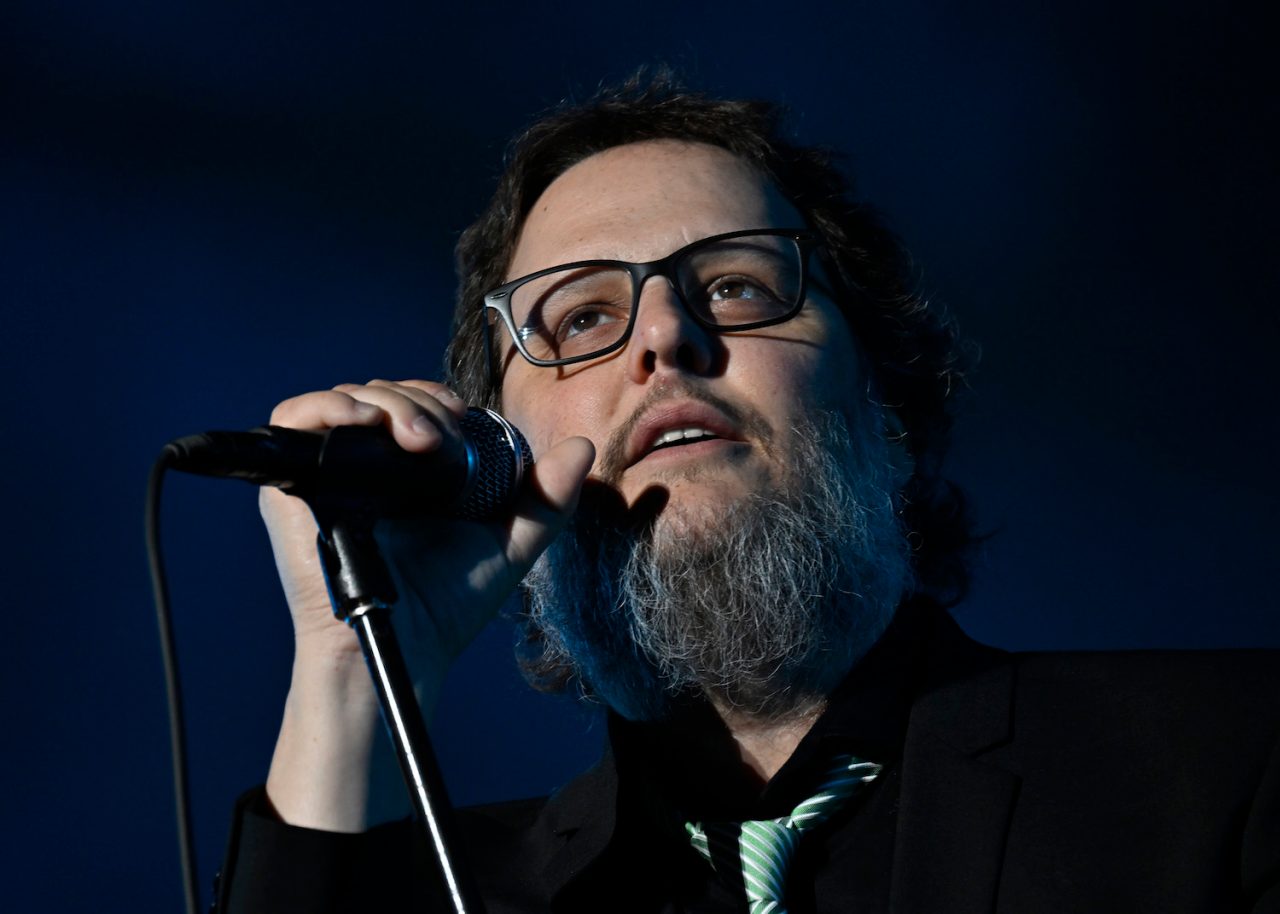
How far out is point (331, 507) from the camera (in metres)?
1.07

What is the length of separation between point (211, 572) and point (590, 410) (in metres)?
1.06

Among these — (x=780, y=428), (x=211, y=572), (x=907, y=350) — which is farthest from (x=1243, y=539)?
(x=211, y=572)

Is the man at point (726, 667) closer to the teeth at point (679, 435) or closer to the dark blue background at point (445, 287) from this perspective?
the teeth at point (679, 435)

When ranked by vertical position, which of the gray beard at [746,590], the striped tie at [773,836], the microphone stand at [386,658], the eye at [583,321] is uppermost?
the eye at [583,321]

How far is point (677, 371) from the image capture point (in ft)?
5.78

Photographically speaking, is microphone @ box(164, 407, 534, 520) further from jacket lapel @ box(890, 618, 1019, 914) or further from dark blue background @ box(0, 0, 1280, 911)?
dark blue background @ box(0, 0, 1280, 911)

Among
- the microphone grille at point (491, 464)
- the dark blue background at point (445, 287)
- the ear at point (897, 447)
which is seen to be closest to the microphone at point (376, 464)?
the microphone grille at point (491, 464)

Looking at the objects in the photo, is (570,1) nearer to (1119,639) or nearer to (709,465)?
(709,465)

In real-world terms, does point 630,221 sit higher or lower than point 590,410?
higher

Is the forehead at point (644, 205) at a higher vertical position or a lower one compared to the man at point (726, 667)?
higher

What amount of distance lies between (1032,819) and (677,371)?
32.3 inches

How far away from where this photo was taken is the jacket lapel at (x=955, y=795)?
57.9 inches

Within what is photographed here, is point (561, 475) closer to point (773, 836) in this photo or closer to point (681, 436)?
point (681, 436)

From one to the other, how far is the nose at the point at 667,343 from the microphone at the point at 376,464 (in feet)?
1.10
